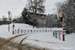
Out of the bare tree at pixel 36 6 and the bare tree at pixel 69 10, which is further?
the bare tree at pixel 36 6

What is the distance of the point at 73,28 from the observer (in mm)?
14930

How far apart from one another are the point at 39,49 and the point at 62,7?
12.9 metres

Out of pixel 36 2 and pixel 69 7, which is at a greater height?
pixel 36 2

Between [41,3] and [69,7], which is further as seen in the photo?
[41,3]

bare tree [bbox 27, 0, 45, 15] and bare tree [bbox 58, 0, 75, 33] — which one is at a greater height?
bare tree [bbox 27, 0, 45, 15]

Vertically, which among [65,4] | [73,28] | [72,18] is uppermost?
[65,4]

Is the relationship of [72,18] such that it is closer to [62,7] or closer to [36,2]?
[62,7]

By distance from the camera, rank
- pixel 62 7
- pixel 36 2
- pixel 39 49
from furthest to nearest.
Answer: pixel 36 2
pixel 62 7
pixel 39 49

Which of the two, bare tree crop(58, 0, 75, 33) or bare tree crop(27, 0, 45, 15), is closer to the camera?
bare tree crop(58, 0, 75, 33)

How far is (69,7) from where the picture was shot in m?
14.8

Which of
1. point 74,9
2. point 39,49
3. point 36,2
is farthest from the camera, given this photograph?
point 36,2

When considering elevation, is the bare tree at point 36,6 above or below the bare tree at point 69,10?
above

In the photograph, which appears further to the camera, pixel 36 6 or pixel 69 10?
pixel 36 6

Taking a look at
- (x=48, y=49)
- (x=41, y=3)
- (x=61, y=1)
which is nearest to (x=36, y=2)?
(x=41, y=3)
